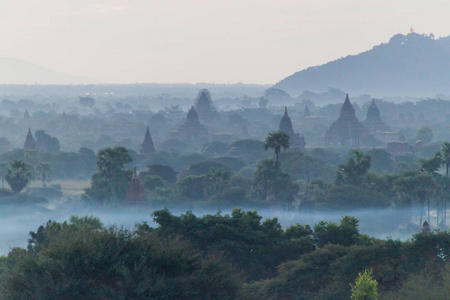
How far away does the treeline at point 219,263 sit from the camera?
24.3m

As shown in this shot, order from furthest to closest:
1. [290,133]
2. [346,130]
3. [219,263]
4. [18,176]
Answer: [346,130] → [290,133] → [18,176] → [219,263]

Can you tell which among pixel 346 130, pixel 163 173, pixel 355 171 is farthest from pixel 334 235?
pixel 346 130

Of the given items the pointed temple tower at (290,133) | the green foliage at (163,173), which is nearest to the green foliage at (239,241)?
the green foliage at (163,173)

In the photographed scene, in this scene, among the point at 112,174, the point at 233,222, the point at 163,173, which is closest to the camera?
the point at 233,222

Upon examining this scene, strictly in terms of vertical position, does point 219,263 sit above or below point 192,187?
above

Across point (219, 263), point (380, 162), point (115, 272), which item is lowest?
point (380, 162)

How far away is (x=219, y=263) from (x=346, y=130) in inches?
5856

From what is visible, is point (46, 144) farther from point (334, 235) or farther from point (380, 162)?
point (334, 235)

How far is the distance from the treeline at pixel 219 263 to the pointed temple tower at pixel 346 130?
13303cm

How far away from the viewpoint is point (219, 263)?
27000 mm

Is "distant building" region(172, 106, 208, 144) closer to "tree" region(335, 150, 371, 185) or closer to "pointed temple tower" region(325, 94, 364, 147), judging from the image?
"pointed temple tower" region(325, 94, 364, 147)

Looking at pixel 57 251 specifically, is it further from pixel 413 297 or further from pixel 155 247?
pixel 413 297

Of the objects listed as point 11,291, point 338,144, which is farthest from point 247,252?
point 338,144

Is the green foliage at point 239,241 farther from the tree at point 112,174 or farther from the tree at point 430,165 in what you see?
the tree at point 430,165
